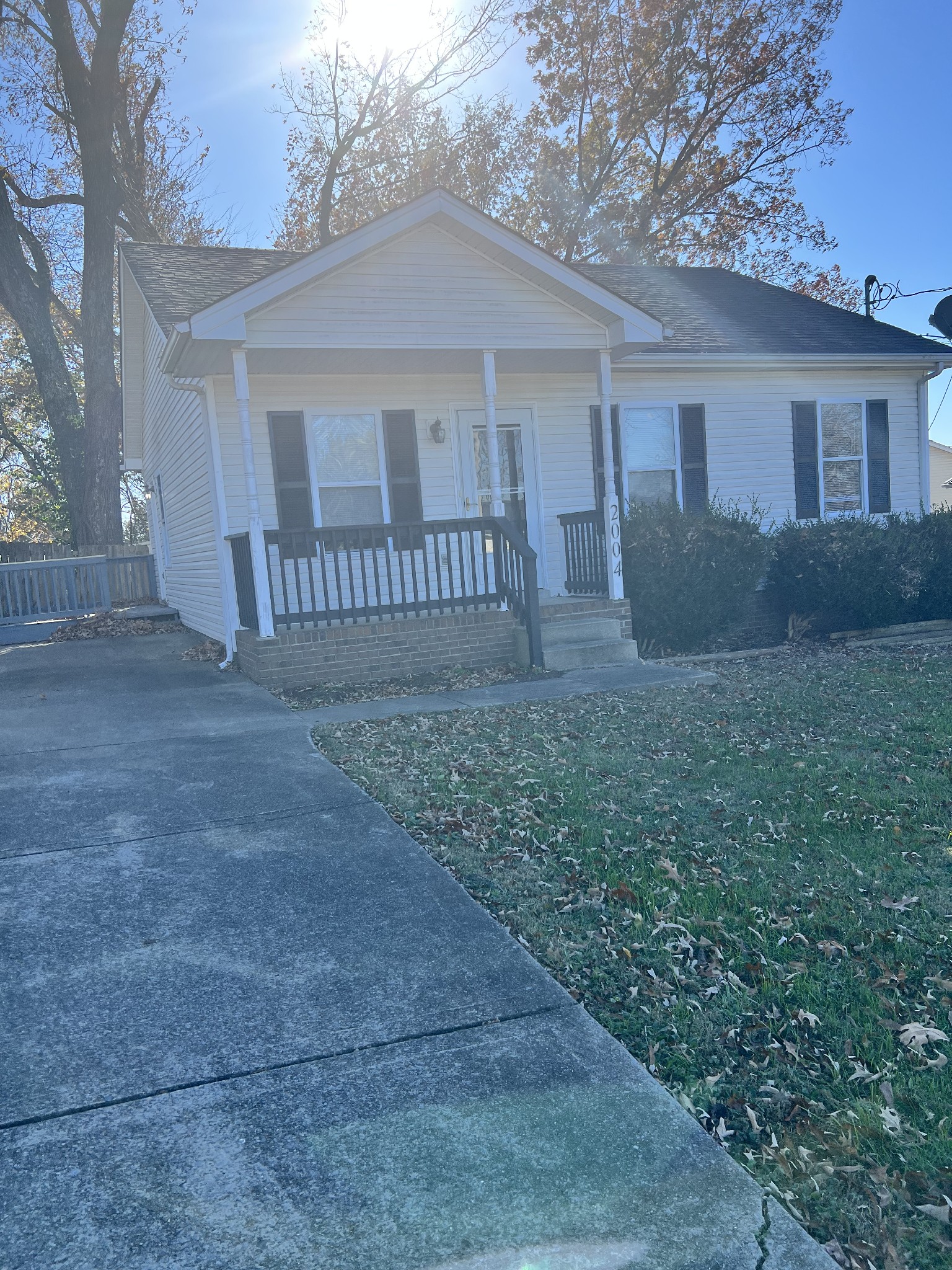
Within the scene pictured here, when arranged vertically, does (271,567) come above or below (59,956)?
above

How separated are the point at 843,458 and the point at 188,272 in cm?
975

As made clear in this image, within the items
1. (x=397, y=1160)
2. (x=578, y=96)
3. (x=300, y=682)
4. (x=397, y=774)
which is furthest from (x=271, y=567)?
(x=578, y=96)

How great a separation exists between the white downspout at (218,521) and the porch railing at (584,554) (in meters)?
4.28

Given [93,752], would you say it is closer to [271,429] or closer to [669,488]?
[271,429]

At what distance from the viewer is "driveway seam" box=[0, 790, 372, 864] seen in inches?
190

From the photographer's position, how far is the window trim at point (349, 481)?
447 inches

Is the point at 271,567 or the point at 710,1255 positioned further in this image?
the point at 271,567

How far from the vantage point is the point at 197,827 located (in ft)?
17.1

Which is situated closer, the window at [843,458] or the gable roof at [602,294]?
the gable roof at [602,294]

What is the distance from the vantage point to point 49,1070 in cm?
292

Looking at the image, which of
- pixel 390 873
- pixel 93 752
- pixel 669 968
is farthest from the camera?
pixel 93 752

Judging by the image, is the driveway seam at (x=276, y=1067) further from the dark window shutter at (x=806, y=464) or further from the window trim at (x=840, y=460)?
the window trim at (x=840, y=460)

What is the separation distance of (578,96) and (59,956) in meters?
28.1

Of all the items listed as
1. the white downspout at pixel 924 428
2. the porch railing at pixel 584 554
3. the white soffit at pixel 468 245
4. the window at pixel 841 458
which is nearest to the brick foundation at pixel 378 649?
the porch railing at pixel 584 554
